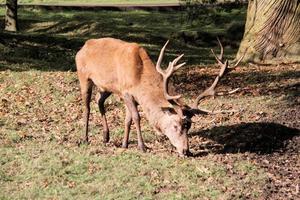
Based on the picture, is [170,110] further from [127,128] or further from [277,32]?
[277,32]

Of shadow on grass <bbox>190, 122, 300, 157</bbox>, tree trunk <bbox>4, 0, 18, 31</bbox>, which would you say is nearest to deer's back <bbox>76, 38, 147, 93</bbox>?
shadow on grass <bbox>190, 122, 300, 157</bbox>

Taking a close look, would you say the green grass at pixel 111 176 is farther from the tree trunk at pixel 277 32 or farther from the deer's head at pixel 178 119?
the tree trunk at pixel 277 32

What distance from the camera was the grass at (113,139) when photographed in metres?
8.52

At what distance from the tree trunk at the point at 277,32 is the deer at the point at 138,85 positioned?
768 centimetres

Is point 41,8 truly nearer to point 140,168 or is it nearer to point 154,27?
point 154,27

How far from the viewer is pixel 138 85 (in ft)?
33.3

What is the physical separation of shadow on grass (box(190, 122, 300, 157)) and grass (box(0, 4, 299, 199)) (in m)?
0.02

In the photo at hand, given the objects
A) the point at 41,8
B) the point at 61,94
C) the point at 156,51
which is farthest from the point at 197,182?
the point at 41,8

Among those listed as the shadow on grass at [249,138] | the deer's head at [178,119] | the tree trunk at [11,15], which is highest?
the deer's head at [178,119]

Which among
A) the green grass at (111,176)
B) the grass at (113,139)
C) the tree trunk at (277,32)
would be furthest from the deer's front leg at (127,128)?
the tree trunk at (277,32)

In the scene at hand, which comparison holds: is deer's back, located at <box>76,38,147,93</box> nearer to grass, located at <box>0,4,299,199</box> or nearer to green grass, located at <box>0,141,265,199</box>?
grass, located at <box>0,4,299,199</box>

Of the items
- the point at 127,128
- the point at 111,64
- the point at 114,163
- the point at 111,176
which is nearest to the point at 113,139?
the point at 127,128

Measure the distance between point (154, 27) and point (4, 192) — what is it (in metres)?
23.9

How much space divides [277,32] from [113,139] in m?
7.90
